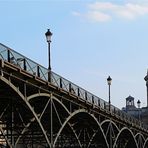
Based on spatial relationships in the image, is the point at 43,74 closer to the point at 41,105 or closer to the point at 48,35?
the point at 48,35

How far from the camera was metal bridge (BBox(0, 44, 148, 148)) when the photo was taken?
3228 centimetres

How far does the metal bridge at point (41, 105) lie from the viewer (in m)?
32.3

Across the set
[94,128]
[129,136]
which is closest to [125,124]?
[129,136]

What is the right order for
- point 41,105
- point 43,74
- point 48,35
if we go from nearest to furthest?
point 43,74, point 48,35, point 41,105

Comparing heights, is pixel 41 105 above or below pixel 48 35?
below

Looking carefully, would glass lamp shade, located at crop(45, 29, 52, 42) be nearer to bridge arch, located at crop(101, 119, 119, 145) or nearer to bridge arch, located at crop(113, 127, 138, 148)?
bridge arch, located at crop(101, 119, 119, 145)

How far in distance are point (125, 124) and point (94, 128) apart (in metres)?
12.3

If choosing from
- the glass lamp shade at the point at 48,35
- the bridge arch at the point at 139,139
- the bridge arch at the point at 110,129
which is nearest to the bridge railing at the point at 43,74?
the glass lamp shade at the point at 48,35

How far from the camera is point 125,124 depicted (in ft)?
219

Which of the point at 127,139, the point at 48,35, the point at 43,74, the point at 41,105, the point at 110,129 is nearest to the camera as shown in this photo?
the point at 43,74

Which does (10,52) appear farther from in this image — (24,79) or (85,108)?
(85,108)

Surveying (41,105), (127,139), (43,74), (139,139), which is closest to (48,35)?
(43,74)

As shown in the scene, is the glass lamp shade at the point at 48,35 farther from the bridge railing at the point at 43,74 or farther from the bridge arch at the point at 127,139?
the bridge arch at the point at 127,139

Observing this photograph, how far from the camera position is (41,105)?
129ft
